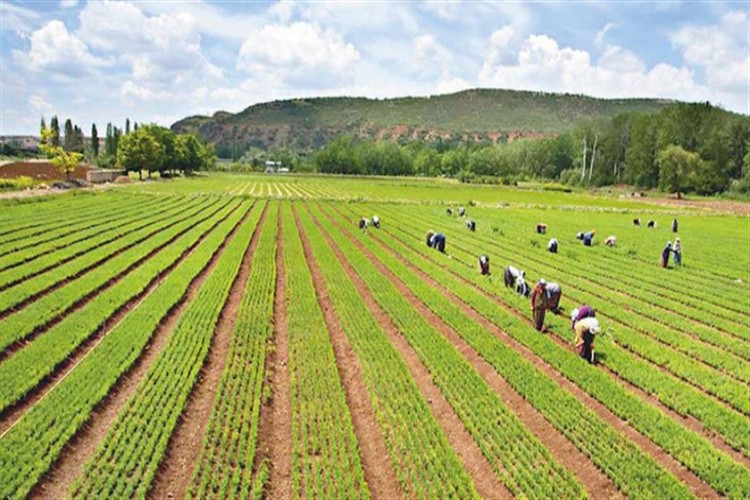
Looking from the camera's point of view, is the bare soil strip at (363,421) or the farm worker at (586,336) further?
the farm worker at (586,336)

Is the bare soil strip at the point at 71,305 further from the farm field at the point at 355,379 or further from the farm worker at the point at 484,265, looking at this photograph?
the farm worker at the point at 484,265

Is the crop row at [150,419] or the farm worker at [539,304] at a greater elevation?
the farm worker at [539,304]

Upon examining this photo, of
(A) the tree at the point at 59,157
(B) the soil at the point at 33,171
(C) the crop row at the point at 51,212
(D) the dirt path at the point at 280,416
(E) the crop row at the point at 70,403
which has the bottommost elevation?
(D) the dirt path at the point at 280,416

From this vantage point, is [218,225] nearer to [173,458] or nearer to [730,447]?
[173,458]

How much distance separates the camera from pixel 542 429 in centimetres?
1146

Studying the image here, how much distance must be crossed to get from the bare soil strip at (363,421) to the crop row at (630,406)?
18.8 ft

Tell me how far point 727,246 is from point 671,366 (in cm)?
3006

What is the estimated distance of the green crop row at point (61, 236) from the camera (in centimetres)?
2577

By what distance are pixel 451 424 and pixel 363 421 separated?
2.02 meters

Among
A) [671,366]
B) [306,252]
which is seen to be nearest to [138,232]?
[306,252]

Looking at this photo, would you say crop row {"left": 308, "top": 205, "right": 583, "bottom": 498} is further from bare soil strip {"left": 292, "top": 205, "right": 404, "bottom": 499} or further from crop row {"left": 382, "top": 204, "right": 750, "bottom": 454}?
crop row {"left": 382, "top": 204, "right": 750, "bottom": 454}

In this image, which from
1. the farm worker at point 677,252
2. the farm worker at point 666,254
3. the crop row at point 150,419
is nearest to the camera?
the crop row at point 150,419

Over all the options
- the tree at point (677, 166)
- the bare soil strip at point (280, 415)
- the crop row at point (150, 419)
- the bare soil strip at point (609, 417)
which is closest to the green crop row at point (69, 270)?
the crop row at point (150, 419)

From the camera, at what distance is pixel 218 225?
41906 millimetres
